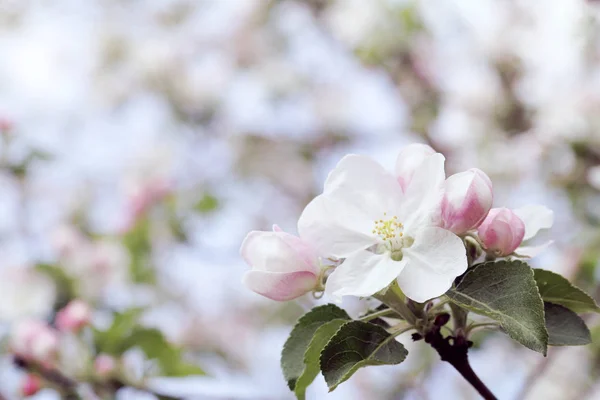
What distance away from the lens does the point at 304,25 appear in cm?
361

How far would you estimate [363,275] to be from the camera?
25.0 inches

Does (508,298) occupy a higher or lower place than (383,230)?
lower

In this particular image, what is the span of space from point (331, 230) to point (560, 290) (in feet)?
0.79

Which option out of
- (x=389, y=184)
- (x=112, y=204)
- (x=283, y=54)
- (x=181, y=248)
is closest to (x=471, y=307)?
A: (x=389, y=184)

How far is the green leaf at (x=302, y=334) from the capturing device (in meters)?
0.70

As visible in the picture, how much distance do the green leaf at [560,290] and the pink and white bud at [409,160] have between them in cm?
16

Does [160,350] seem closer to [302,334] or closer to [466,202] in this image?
[302,334]

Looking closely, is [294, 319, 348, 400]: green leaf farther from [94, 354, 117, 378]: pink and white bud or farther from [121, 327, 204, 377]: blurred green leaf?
[94, 354, 117, 378]: pink and white bud

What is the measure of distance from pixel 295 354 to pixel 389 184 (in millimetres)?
206

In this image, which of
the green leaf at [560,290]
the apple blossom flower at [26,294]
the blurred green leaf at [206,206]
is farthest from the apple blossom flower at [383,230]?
the blurred green leaf at [206,206]

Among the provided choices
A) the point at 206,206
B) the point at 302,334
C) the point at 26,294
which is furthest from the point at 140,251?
the point at 302,334

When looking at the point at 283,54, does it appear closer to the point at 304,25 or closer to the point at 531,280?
the point at 304,25

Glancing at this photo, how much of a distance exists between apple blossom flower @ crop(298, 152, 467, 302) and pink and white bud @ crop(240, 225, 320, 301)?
18 millimetres

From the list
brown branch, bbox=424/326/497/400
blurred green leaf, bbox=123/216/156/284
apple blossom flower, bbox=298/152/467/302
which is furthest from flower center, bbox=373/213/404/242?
blurred green leaf, bbox=123/216/156/284
